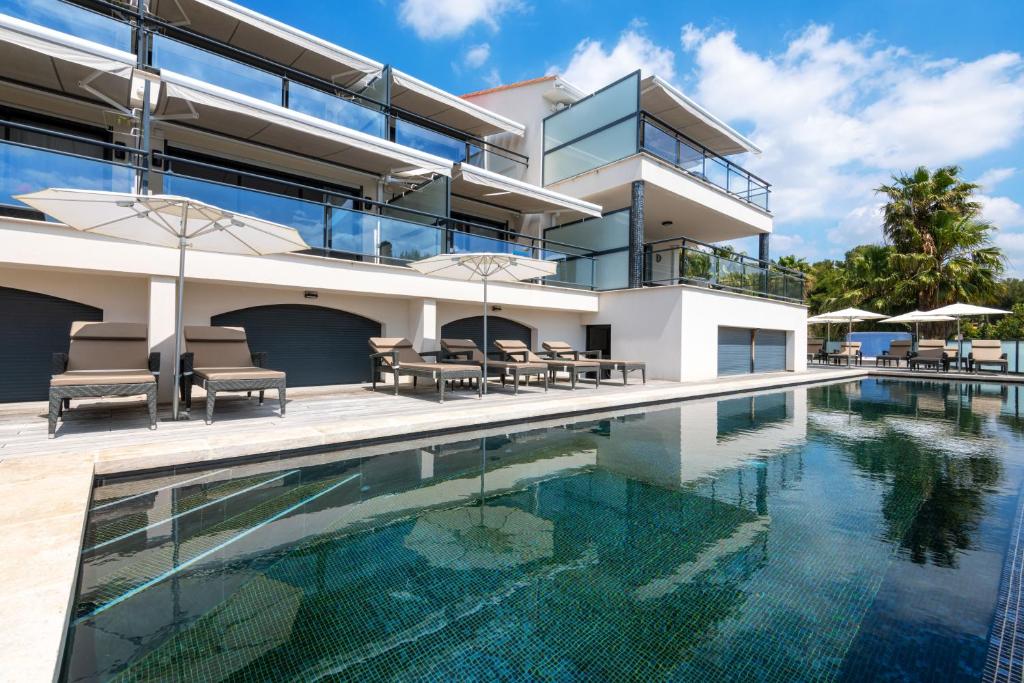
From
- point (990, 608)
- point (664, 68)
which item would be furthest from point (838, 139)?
point (990, 608)

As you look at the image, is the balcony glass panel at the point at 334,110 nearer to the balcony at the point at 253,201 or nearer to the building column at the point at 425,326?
the balcony at the point at 253,201

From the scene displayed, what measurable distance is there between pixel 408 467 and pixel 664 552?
2841 mm

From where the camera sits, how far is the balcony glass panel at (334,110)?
439 inches

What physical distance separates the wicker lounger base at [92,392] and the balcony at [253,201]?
Result: 140 inches

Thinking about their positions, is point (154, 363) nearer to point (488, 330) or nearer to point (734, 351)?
point (488, 330)

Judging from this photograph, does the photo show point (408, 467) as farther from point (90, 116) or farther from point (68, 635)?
point (90, 116)

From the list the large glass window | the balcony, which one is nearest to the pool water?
the balcony

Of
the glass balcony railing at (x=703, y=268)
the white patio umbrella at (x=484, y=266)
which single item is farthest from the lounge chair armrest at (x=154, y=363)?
the glass balcony railing at (x=703, y=268)

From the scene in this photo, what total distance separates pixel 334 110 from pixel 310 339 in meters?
6.02

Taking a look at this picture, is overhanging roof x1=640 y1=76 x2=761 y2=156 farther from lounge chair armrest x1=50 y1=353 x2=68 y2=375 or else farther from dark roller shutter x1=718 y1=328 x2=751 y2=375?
lounge chair armrest x1=50 y1=353 x2=68 y2=375

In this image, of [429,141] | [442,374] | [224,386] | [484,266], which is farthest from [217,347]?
[429,141]

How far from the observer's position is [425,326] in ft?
36.0

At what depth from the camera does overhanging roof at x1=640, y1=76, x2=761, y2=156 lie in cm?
1493

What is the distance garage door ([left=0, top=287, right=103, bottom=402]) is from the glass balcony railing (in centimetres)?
1316
